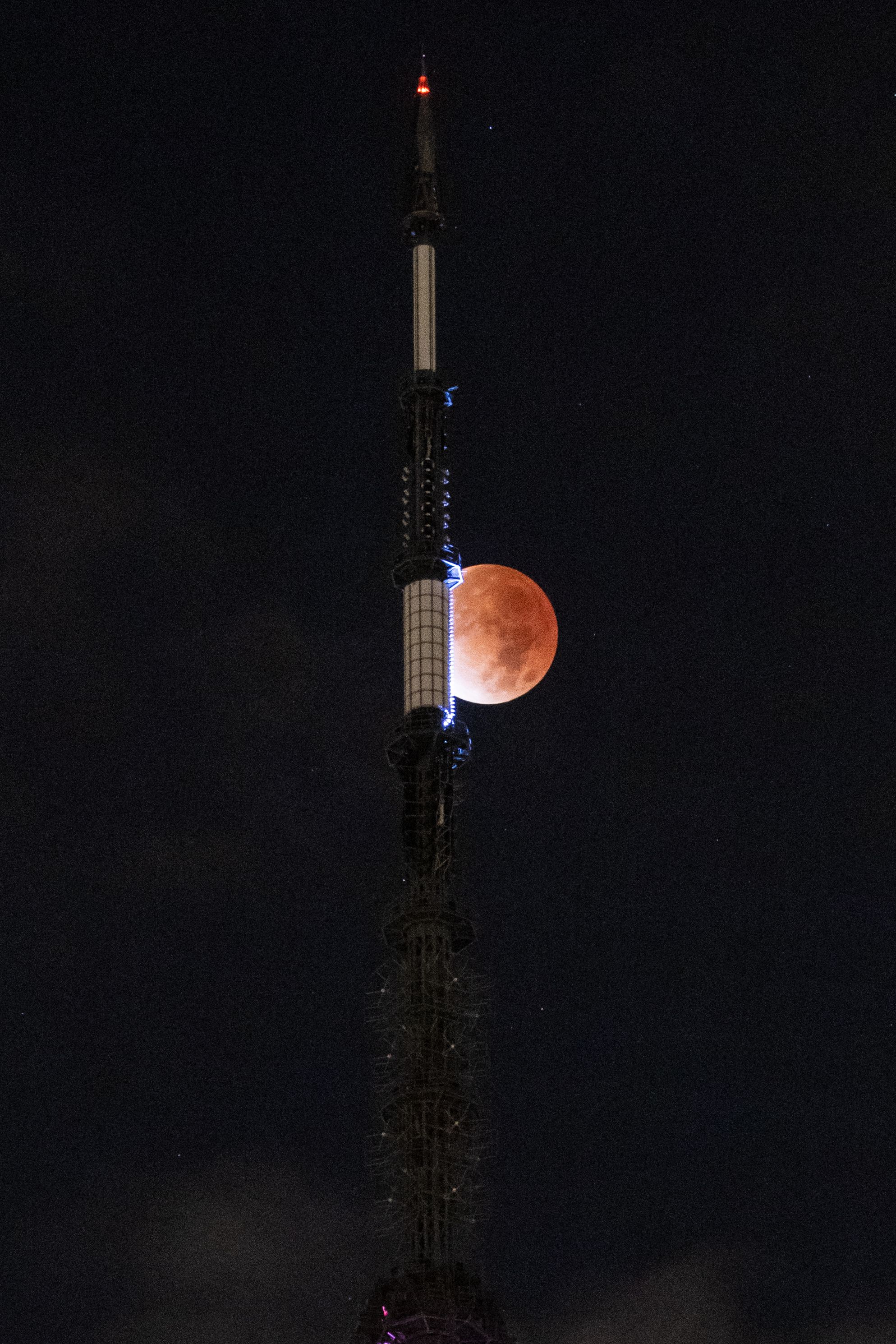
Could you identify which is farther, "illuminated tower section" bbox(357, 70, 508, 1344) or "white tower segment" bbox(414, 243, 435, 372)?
"white tower segment" bbox(414, 243, 435, 372)

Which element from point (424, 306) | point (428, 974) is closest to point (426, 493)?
point (424, 306)

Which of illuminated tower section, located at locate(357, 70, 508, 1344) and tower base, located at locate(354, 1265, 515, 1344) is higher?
illuminated tower section, located at locate(357, 70, 508, 1344)

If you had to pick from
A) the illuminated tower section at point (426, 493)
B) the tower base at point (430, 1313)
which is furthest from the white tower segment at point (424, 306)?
the tower base at point (430, 1313)

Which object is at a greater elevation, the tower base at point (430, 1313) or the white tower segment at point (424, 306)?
the white tower segment at point (424, 306)

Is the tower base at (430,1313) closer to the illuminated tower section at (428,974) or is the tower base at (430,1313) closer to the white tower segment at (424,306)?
the illuminated tower section at (428,974)

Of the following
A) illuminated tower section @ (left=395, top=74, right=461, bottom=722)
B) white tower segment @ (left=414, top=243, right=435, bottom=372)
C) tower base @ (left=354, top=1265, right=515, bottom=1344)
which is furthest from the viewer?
white tower segment @ (left=414, top=243, right=435, bottom=372)

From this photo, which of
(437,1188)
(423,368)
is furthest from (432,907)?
(423,368)

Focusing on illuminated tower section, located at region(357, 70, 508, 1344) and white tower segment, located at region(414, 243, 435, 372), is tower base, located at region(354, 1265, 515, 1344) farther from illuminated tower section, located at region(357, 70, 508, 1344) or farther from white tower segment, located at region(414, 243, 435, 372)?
white tower segment, located at region(414, 243, 435, 372)

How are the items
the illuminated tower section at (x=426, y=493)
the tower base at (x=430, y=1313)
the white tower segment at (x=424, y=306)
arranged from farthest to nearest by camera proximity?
the white tower segment at (x=424, y=306) < the illuminated tower section at (x=426, y=493) < the tower base at (x=430, y=1313)

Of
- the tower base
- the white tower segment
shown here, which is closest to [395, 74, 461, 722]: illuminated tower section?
the white tower segment

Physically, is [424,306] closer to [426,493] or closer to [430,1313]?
[426,493]
